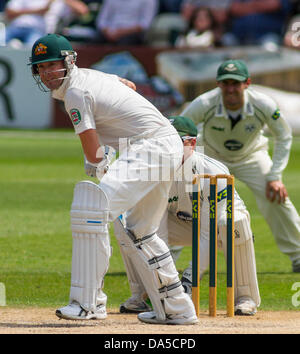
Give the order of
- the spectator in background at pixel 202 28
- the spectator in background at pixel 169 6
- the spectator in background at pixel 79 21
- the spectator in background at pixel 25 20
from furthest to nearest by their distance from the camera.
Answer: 1. the spectator in background at pixel 169 6
2. the spectator in background at pixel 79 21
3. the spectator in background at pixel 25 20
4. the spectator in background at pixel 202 28

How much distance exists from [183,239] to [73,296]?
57.8 inches

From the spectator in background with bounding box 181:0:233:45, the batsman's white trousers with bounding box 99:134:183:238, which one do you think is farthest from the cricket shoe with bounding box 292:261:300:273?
the spectator in background with bounding box 181:0:233:45

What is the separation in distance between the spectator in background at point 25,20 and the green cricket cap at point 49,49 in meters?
14.5

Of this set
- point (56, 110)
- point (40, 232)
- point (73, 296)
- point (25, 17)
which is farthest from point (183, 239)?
point (25, 17)

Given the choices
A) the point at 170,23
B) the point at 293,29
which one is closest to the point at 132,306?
the point at 293,29

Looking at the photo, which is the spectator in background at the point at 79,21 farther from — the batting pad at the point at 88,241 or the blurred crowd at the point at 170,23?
Answer: the batting pad at the point at 88,241

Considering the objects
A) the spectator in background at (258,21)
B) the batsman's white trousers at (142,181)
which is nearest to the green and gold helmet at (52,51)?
the batsman's white trousers at (142,181)

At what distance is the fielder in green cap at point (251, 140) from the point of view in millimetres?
7027

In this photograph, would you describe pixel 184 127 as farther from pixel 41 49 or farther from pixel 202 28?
pixel 202 28

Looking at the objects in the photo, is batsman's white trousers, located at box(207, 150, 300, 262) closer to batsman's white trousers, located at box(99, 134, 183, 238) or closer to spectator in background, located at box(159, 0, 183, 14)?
batsman's white trousers, located at box(99, 134, 183, 238)

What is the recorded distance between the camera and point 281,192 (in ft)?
23.0

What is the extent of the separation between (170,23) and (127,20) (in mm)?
982

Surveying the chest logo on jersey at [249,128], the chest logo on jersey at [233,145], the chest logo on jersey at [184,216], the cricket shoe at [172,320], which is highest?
the chest logo on jersey at [249,128]
